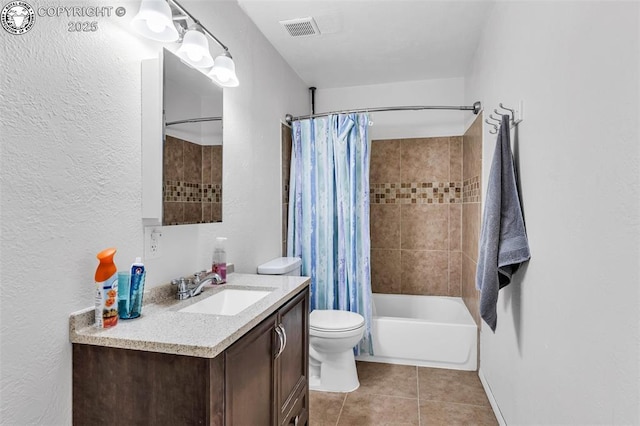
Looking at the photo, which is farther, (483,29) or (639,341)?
→ (483,29)

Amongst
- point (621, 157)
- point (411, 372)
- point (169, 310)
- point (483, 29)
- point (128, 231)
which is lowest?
point (411, 372)

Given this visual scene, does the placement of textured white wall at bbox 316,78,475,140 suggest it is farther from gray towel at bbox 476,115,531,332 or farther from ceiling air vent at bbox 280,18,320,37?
gray towel at bbox 476,115,531,332

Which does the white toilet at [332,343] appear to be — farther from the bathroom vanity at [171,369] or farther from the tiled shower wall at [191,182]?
the bathroom vanity at [171,369]

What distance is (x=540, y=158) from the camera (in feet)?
4.92

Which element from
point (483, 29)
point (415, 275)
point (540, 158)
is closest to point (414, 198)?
point (415, 275)

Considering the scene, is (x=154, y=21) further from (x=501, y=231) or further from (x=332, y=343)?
(x=332, y=343)

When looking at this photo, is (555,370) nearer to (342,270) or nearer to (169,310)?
(169,310)

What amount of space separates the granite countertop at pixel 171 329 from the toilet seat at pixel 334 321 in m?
1.00

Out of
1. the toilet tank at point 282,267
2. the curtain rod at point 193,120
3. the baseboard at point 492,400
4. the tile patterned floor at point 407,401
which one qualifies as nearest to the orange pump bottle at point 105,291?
the curtain rod at point 193,120

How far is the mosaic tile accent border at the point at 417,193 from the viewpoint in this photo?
139 inches

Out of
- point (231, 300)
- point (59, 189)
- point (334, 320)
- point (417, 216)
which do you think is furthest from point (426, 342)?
point (59, 189)

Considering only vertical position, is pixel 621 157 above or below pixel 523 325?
above

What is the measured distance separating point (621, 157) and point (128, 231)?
5.09ft

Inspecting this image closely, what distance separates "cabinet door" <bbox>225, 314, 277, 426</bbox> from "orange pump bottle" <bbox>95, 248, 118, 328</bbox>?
419mm
